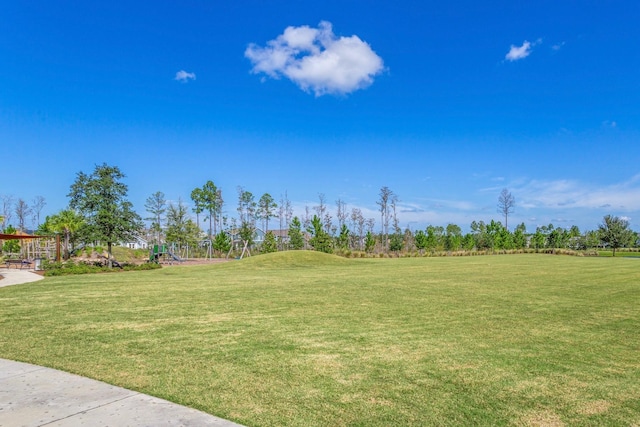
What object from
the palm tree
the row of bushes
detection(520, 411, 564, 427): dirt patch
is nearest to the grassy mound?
the row of bushes

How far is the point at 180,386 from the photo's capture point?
3.77 m

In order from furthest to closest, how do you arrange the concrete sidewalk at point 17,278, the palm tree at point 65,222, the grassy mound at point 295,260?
1. the palm tree at point 65,222
2. the grassy mound at point 295,260
3. the concrete sidewalk at point 17,278

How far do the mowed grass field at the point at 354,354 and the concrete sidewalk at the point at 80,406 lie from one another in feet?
0.64

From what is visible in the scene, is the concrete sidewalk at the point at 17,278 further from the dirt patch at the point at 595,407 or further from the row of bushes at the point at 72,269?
the dirt patch at the point at 595,407

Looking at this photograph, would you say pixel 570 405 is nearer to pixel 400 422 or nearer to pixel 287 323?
pixel 400 422

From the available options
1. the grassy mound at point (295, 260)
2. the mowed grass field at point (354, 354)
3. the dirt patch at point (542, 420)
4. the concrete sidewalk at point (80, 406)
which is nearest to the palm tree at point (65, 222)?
the grassy mound at point (295, 260)

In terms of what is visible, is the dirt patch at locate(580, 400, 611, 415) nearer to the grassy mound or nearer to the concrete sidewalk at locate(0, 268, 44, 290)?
the concrete sidewalk at locate(0, 268, 44, 290)

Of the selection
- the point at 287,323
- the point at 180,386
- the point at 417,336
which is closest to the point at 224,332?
the point at 287,323

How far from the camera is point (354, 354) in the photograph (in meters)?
4.94

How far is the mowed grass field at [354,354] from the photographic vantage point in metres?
3.38

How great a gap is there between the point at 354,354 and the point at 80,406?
9.22ft

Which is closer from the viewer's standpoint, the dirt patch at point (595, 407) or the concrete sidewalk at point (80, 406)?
the concrete sidewalk at point (80, 406)

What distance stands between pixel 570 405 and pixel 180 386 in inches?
130

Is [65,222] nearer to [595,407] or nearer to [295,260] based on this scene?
[295,260]
